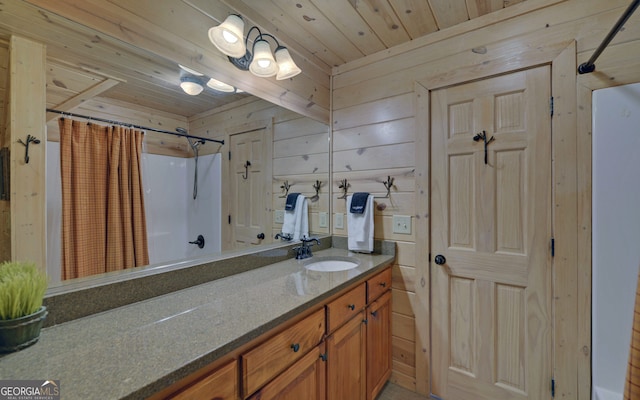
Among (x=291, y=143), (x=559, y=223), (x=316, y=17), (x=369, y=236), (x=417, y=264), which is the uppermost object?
(x=316, y=17)

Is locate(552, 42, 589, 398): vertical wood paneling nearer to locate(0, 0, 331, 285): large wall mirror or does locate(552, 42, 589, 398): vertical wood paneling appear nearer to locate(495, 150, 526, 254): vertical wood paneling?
locate(495, 150, 526, 254): vertical wood paneling

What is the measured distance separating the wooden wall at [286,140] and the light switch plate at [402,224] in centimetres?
55

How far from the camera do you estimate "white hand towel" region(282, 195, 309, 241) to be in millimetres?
1944

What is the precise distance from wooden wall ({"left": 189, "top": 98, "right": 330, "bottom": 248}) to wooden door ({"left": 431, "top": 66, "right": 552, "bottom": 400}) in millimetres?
843

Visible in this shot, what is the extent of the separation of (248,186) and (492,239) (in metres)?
1.49

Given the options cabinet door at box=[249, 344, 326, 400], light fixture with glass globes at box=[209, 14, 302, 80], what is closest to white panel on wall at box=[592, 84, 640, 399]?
cabinet door at box=[249, 344, 326, 400]

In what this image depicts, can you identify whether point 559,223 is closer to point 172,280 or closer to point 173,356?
point 173,356

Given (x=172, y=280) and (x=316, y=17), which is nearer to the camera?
(x=172, y=280)

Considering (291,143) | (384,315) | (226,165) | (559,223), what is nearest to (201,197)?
(226,165)

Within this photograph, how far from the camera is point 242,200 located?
65.9 inches

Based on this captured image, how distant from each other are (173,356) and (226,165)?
109cm

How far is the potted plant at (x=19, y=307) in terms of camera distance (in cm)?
68

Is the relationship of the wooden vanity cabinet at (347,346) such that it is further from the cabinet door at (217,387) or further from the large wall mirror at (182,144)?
the large wall mirror at (182,144)

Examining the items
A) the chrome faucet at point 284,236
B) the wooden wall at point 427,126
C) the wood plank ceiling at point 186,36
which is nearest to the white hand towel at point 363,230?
the wooden wall at point 427,126
